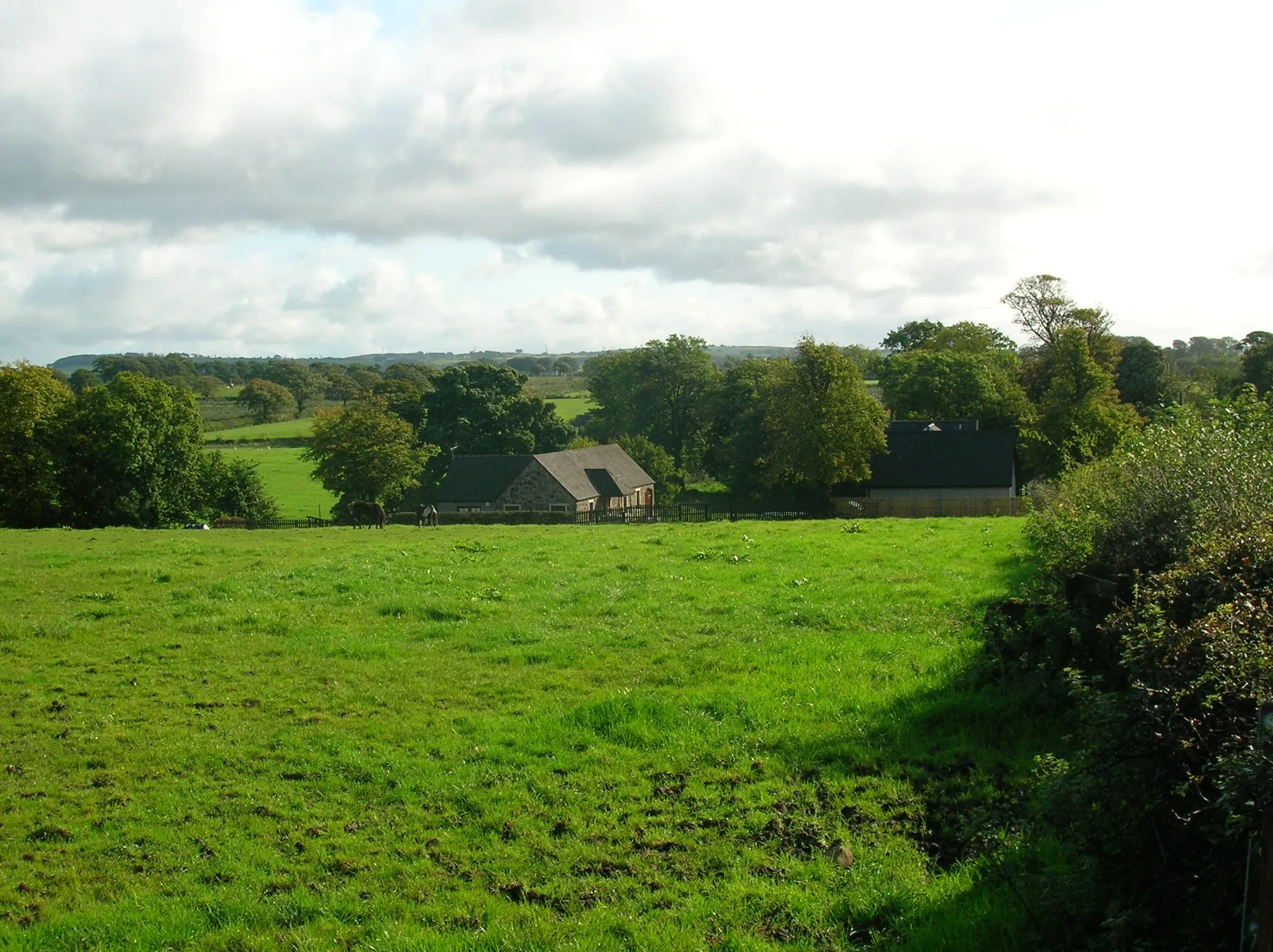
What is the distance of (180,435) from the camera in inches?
2277

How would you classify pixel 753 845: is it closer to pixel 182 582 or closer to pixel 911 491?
pixel 182 582

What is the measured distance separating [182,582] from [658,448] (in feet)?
220

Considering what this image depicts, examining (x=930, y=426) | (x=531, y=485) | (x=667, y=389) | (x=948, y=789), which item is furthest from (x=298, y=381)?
(x=948, y=789)

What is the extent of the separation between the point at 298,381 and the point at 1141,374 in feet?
368

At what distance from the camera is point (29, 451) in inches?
2060

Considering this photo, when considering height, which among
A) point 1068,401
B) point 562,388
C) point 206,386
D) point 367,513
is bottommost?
point 367,513

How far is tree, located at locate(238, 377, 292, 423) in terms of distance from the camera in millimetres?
127688

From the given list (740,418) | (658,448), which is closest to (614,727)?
(740,418)

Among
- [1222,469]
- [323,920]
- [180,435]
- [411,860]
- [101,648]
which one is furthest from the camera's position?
[180,435]

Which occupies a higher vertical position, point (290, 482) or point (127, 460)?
point (127, 460)

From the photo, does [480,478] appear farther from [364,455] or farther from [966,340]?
[966,340]

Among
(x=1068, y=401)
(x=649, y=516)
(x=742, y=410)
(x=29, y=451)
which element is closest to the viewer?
(x=649, y=516)

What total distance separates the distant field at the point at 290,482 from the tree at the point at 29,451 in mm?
14705

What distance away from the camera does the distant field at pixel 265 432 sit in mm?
110438
